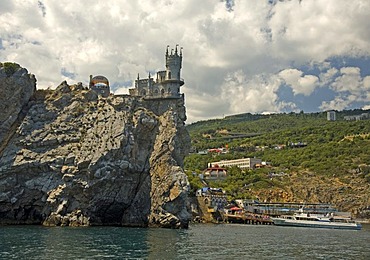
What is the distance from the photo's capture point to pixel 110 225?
6606cm

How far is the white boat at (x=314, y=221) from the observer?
94875 millimetres

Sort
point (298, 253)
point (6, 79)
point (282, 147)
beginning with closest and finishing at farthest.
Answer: point (298, 253) → point (6, 79) → point (282, 147)

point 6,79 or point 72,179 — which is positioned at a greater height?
point 6,79

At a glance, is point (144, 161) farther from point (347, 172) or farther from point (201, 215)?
point (347, 172)

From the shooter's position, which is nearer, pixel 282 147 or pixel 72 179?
pixel 72 179

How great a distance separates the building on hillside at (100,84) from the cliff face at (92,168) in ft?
48.5

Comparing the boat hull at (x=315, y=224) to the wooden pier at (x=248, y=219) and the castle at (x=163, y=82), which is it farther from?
the castle at (x=163, y=82)

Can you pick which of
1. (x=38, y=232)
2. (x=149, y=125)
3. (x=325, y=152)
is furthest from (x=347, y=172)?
(x=38, y=232)

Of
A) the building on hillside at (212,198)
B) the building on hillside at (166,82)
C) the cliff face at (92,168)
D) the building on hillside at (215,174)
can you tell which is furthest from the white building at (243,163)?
the cliff face at (92,168)

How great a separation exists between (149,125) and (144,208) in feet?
40.7

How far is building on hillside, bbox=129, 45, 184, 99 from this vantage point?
89.4 meters

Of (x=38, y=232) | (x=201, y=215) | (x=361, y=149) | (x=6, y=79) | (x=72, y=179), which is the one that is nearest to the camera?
(x=38, y=232)

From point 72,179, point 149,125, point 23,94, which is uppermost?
point 23,94

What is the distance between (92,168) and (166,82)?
31728mm
